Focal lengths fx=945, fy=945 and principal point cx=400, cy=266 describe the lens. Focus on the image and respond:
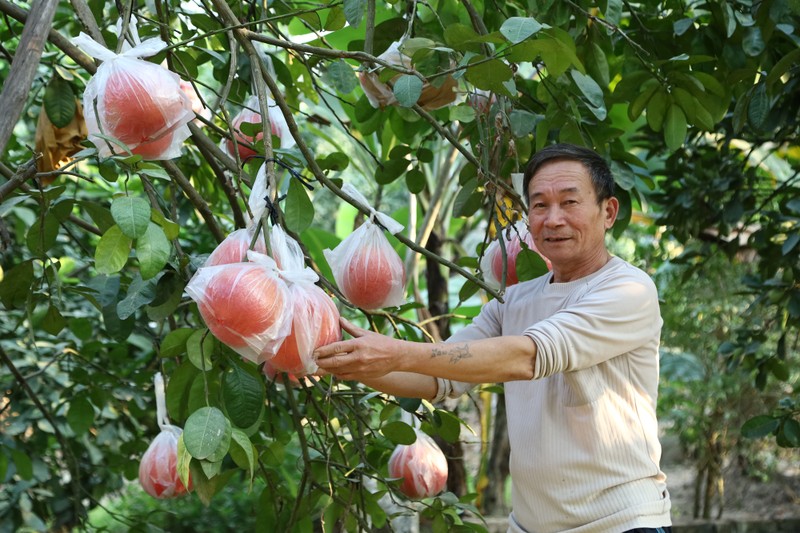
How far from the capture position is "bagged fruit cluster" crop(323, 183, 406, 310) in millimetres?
1579

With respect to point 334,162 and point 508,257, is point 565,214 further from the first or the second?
point 334,162

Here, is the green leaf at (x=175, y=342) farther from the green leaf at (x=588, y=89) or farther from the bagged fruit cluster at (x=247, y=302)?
the green leaf at (x=588, y=89)

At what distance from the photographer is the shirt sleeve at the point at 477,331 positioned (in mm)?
1752

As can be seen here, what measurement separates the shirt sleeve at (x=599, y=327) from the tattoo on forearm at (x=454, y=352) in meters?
0.11

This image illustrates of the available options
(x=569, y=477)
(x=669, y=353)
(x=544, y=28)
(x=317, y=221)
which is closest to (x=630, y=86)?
(x=544, y=28)

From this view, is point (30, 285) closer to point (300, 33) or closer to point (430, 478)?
point (430, 478)

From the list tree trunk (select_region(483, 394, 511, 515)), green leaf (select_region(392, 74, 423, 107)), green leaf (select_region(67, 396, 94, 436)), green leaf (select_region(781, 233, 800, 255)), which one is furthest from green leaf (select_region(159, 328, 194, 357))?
tree trunk (select_region(483, 394, 511, 515))

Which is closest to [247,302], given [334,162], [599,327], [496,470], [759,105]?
[599,327]

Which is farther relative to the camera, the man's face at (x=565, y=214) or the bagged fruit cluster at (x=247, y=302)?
the man's face at (x=565, y=214)

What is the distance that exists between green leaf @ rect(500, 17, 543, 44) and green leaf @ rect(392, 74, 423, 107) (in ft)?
0.57

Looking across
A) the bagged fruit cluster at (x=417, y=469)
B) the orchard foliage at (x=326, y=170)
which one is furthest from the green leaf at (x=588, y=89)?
the bagged fruit cluster at (x=417, y=469)

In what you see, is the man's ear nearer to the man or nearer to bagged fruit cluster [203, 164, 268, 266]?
the man

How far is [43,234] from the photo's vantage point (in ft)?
4.91

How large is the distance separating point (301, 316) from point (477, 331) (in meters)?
0.71
